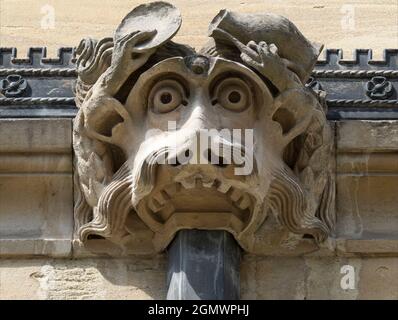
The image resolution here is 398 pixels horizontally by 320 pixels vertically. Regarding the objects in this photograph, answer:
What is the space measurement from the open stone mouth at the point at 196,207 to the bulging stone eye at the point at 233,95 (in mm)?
297

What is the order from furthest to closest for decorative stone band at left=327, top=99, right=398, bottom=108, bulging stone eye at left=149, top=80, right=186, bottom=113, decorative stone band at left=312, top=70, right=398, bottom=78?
decorative stone band at left=312, top=70, right=398, bottom=78, decorative stone band at left=327, top=99, right=398, bottom=108, bulging stone eye at left=149, top=80, right=186, bottom=113

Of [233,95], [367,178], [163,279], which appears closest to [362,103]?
[367,178]

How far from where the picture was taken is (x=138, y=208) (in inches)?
274

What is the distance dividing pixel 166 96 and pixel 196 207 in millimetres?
373

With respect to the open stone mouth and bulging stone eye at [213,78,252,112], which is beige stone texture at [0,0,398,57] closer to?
bulging stone eye at [213,78,252,112]

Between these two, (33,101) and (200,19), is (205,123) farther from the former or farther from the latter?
(200,19)

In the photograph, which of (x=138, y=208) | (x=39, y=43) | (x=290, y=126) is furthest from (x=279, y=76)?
(x=39, y=43)

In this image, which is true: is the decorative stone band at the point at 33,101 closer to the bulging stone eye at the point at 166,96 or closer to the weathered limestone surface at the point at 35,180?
the weathered limestone surface at the point at 35,180

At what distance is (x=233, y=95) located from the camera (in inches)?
276

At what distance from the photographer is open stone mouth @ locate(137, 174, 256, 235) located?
22.5 feet

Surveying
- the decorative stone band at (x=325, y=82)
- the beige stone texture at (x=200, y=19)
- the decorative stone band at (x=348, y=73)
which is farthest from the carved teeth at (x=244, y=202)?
the beige stone texture at (x=200, y=19)

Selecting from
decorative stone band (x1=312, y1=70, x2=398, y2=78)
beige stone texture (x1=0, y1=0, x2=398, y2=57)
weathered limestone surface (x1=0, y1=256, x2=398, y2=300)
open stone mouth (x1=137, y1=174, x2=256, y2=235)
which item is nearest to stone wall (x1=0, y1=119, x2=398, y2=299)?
weathered limestone surface (x1=0, y1=256, x2=398, y2=300)
